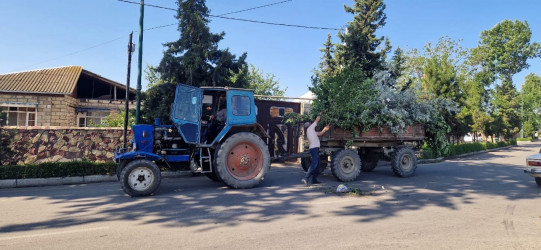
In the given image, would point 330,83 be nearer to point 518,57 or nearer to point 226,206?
point 226,206

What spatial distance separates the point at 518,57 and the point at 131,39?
5900cm

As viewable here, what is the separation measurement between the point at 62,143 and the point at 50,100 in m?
9.10

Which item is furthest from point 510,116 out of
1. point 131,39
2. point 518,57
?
point 131,39

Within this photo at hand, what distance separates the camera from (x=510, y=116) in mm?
45875

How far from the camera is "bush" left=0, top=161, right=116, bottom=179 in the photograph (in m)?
9.24

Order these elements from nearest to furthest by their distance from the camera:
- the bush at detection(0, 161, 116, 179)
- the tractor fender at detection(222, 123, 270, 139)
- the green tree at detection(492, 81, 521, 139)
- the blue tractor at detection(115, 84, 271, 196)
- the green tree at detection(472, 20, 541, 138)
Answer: the blue tractor at detection(115, 84, 271, 196)
the tractor fender at detection(222, 123, 270, 139)
the bush at detection(0, 161, 116, 179)
the green tree at detection(492, 81, 521, 139)
the green tree at detection(472, 20, 541, 138)

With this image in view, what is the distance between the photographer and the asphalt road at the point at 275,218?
14.1ft

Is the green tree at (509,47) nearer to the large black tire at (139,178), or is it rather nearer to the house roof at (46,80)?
the house roof at (46,80)

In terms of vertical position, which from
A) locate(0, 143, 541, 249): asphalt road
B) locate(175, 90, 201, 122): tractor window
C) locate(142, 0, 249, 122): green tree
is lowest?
locate(0, 143, 541, 249): asphalt road

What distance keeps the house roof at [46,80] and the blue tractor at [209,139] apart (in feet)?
46.2

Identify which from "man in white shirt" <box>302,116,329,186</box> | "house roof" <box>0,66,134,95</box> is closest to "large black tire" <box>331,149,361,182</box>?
"man in white shirt" <box>302,116,329,186</box>

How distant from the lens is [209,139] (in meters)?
8.70

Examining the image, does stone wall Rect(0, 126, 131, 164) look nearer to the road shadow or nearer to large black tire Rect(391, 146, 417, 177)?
the road shadow

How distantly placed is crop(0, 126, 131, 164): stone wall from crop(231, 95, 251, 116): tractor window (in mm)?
6058
